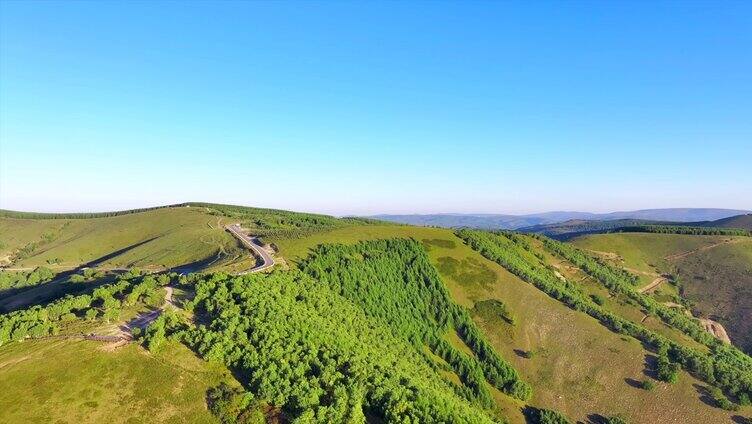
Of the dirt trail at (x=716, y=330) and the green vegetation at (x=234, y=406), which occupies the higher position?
the green vegetation at (x=234, y=406)

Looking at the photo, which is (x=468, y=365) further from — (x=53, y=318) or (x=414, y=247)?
(x=53, y=318)

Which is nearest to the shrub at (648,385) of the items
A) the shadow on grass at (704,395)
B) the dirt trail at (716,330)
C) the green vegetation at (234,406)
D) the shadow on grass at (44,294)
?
the shadow on grass at (704,395)

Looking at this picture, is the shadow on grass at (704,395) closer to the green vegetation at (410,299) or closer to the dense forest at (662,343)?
the dense forest at (662,343)

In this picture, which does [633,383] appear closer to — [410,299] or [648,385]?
Answer: [648,385]

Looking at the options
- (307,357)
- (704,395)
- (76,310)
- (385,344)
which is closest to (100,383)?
(76,310)

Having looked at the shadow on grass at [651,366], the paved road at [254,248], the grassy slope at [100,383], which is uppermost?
the paved road at [254,248]

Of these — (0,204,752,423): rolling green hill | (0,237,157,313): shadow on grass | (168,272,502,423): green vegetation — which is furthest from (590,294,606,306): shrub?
(0,237,157,313): shadow on grass
